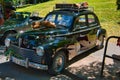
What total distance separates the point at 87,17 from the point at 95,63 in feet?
5.43

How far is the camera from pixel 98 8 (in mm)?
20609

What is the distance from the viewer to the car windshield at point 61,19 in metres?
8.23

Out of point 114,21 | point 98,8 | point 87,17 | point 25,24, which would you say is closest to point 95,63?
point 87,17

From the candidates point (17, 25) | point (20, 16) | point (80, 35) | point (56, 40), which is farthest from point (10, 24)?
point (56, 40)

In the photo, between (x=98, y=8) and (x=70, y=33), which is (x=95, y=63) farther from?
(x=98, y=8)

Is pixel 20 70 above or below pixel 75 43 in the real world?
below

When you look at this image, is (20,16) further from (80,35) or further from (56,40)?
(56,40)

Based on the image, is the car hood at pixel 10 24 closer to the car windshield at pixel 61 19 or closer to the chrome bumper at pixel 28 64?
the car windshield at pixel 61 19

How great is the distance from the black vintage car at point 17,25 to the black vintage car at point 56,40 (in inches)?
79.2

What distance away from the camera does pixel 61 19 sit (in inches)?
335

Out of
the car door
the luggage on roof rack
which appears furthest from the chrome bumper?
the luggage on roof rack

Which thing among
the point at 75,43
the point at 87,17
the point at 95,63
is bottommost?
the point at 95,63

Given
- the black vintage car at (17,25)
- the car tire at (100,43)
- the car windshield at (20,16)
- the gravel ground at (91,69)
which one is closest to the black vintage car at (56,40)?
the gravel ground at (91,69)

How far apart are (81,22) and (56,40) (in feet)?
5.55
